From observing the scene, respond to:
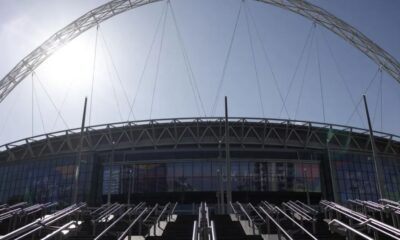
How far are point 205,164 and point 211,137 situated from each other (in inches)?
211

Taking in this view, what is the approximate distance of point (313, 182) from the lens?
53.6 metres

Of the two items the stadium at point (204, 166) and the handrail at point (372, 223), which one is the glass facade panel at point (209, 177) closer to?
the stadium at point (204, 166)

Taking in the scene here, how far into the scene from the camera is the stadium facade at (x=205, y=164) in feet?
168

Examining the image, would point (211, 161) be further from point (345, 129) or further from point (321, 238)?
point (321, 238)

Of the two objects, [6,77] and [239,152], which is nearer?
[6,77]

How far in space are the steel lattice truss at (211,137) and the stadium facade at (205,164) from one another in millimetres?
162

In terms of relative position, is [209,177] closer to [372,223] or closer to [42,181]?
[42,181]

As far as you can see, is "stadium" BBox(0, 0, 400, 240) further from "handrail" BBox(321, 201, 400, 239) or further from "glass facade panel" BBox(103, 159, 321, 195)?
"handrail" BBox(321, 201, 400, 239)

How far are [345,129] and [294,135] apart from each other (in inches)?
317

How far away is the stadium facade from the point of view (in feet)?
168

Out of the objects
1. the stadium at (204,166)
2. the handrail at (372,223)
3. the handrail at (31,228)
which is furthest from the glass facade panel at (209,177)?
the handrail at (31,228)

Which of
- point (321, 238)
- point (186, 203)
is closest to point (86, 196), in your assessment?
point (186, 203)

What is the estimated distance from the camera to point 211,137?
55000 mm

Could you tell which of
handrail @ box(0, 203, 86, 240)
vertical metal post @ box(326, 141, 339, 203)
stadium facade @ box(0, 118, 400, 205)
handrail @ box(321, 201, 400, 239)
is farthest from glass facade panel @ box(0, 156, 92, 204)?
handrail @ box(321, 201, 400, 239)
